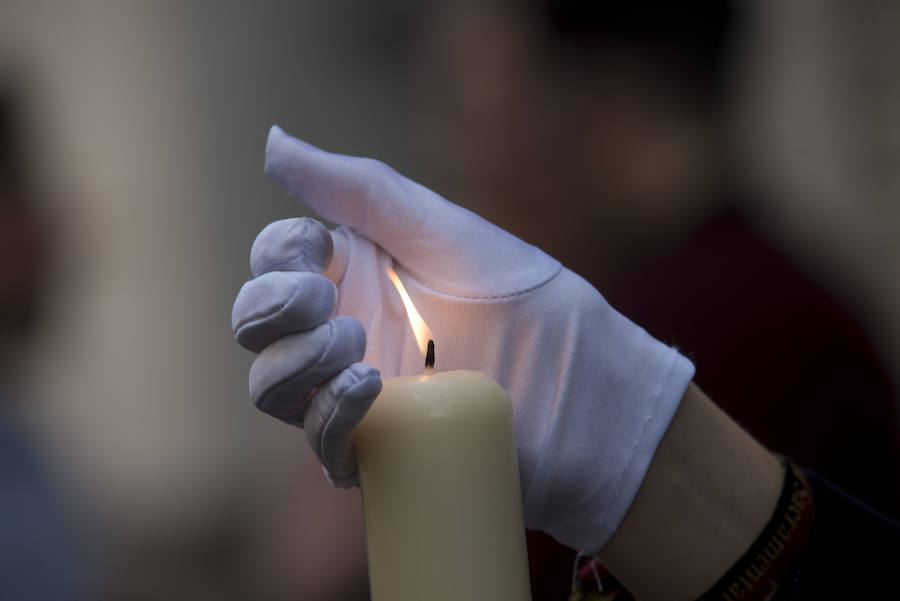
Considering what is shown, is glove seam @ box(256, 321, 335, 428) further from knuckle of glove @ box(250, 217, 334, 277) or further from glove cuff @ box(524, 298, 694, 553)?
glove cuff @ box(524, 298, 694, 553)

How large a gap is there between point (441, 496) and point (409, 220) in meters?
0.23

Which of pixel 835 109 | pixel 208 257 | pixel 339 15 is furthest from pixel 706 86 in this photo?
pixel 208 257

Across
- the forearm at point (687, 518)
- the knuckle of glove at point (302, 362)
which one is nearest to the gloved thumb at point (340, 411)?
the knuckle of glove at point (302, 362)

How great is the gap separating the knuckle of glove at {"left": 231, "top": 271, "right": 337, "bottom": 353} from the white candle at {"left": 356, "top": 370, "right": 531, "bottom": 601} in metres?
0.07

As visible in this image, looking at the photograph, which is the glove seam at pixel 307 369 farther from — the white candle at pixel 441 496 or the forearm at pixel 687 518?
the forearm at pixel 687 518

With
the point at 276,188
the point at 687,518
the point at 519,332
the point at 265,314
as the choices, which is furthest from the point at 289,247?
→ the point at 276,188

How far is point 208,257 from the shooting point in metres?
1.51

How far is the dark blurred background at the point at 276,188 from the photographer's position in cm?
133

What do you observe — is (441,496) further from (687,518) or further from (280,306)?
(687,518)

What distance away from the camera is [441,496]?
37cm

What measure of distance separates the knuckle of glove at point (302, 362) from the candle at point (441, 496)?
0.04m

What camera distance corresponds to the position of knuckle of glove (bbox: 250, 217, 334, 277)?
0.47 metres

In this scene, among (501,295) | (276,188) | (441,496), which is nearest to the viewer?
(441,496)

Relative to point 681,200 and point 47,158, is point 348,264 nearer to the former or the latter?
point 681,200
